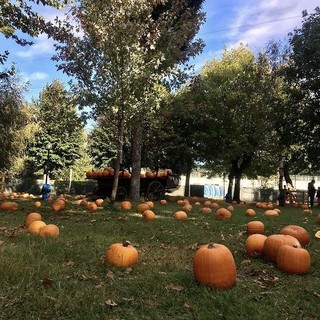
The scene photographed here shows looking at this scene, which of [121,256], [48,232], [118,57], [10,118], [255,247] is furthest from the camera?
[10,118]

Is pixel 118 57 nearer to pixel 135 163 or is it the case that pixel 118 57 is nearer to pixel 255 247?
pixel 135 163

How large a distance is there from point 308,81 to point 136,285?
66.4 ft

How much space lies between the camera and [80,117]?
1055 cm

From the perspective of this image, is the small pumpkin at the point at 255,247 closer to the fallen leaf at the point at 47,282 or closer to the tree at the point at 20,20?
the fallen leaf at the point at 47,282

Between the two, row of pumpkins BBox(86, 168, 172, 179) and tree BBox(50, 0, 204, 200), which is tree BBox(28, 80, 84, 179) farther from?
tree BBox(50, 0, 204, 200)

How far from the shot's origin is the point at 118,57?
979 centimetres

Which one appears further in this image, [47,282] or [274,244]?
[274,244]

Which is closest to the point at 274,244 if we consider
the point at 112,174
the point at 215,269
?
the point at 215,269

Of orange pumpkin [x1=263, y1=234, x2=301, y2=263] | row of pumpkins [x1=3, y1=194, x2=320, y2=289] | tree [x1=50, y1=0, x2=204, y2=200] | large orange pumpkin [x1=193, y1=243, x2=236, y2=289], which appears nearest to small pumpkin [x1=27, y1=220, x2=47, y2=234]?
row of pumpkins [x1=3, y1=194, x2=320, y2=289]

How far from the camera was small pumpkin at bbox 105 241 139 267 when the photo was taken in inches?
165

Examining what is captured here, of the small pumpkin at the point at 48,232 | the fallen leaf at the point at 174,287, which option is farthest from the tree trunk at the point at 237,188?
the fallen leaf at the point at 174,287

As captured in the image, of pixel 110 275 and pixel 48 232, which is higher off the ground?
pixel 48 232

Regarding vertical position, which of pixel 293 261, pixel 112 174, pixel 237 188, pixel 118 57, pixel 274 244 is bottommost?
pixel 293 261

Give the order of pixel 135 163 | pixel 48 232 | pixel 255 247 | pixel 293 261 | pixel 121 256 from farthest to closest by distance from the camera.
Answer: pixel 135 163, pixel 48 232, pixel 255 247, pixel 121 256, pixel 293 261
